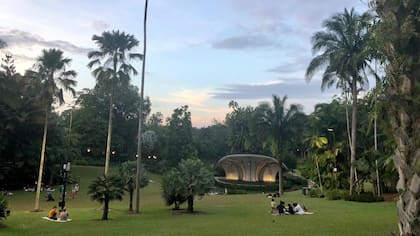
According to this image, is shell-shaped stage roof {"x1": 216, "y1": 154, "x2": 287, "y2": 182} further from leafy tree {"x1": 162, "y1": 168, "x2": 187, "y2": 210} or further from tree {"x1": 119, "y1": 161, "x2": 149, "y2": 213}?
leafy tree {"x1": 162, "y1": 168, "x2": 187, "y2": 210}

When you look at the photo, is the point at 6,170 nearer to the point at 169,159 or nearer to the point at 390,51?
the point at 169,159

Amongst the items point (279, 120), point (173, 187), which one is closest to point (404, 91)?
point (173, 187)

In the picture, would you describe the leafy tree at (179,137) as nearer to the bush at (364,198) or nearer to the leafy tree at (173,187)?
the bush at (364,198)

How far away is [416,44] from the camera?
561 cm

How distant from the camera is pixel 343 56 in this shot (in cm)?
3347

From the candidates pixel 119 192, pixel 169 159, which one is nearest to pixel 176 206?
pixel 119 192

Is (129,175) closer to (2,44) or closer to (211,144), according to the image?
(2,44)

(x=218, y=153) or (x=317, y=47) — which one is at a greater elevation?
(x=317, y=47)

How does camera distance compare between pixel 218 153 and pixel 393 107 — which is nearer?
pixel 393 107

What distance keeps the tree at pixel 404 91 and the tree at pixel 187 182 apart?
19708mm

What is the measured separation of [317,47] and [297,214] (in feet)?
58.4

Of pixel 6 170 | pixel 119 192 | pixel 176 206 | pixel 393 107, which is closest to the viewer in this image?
pixel 393 107

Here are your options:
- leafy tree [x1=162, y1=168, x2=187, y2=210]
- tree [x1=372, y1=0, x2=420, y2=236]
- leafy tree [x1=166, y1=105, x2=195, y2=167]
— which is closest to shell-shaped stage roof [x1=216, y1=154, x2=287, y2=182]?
leafy tree [x1=166, y1=105, x2=195, y2=167]

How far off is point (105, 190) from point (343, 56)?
23.0 meters
